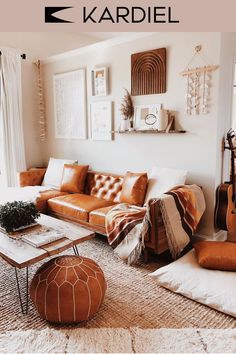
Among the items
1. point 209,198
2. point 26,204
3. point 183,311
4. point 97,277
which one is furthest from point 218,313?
point 26,204

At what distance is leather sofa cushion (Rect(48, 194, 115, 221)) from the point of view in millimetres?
3374

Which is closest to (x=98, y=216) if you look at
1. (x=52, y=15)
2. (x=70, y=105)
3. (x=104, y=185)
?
(x=104, y=185)

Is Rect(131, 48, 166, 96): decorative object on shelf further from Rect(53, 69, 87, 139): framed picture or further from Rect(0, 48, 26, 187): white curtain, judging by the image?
Rect(0, 48, 26, 187): white curtain

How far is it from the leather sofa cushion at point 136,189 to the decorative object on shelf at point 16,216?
114 centimetres

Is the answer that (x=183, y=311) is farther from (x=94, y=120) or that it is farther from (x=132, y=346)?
(x=94, y=120)

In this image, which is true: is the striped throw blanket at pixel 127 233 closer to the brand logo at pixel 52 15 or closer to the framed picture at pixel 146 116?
the framed picture at pixel 146 116

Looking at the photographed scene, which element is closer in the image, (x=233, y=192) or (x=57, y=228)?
(x=57, y=228)

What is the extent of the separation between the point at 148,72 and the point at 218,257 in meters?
2.15

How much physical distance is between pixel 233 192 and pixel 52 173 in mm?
2516

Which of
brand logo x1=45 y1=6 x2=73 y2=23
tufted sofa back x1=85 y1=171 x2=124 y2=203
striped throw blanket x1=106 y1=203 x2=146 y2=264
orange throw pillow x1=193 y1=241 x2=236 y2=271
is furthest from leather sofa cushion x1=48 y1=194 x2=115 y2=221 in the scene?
brand logo x1=45 y1=6 x2=73 y2=23

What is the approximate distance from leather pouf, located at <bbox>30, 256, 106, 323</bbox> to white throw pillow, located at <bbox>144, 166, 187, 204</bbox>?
4.44 feet

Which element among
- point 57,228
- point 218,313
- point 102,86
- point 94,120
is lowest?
point 218,313

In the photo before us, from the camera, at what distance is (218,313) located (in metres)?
2.09

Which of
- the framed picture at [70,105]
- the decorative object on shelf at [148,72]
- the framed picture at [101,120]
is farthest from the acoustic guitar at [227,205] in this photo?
the framed picture at [70,105]
